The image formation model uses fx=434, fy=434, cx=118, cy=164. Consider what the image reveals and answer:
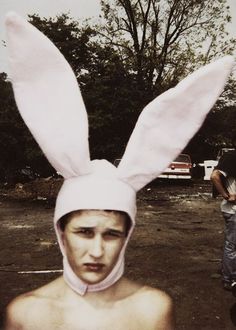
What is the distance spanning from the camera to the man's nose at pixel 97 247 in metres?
1.54

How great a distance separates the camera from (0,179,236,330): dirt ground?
495 cm

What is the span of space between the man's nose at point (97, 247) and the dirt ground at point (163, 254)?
317 cm

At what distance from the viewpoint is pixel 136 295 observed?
1.73 metres

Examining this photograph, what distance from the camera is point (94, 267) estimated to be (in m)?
1.57

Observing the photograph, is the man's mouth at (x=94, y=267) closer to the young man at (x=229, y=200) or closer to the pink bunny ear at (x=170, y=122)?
the pink bunny ear at (x=170, y=122)

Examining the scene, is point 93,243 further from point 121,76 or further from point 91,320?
point 121,76

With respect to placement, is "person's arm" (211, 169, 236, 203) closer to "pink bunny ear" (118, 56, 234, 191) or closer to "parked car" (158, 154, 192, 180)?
"pink bunny ear" (118, 56, 234, 191)

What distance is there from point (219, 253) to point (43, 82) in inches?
245

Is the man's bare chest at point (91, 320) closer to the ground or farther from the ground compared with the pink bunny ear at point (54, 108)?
closer to the ground

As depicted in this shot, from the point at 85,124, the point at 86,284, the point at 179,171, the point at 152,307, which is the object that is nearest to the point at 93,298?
the point at 86,284

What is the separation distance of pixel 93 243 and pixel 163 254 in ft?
18.9

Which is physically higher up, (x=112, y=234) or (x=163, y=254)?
(x=112, y=234)

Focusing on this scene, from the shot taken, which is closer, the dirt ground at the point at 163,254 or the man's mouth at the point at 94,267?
the man's mouth at the point at 94,267

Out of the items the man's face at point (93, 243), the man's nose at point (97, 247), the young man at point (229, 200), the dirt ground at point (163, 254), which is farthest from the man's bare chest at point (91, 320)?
the young man at point (229, 200)
